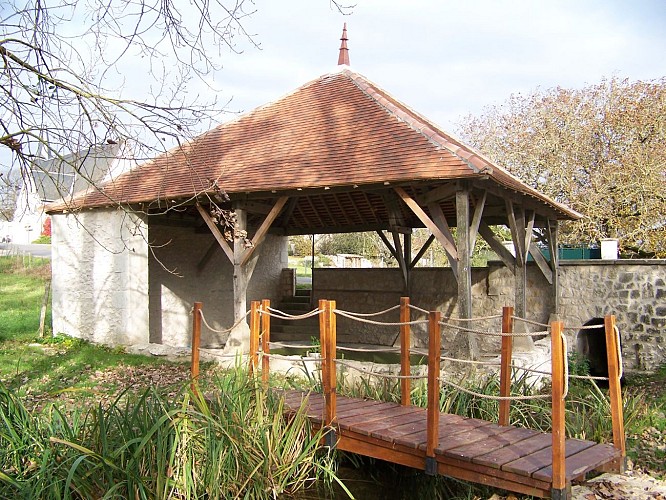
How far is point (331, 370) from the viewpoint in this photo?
487cm

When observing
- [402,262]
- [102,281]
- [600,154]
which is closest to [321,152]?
[402,262]

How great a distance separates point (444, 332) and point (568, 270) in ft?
7.95

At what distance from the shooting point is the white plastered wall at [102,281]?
9695mm

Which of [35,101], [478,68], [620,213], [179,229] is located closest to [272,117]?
[179,229]

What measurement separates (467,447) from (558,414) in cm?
77

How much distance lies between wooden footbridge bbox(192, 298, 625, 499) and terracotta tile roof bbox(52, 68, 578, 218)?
2.58 metres

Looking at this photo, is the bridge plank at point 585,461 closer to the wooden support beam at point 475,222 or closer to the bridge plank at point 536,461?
the bridge plank at point 536,461

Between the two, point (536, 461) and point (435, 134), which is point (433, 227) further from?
point (536, 461)

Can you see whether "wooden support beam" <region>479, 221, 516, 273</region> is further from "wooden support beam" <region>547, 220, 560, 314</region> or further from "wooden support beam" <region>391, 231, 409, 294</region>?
"wooden support beam" <region>391, 231, 409, 294</region>

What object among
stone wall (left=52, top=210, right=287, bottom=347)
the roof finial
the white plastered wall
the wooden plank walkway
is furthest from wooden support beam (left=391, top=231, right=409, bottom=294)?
the wooden plank walkway

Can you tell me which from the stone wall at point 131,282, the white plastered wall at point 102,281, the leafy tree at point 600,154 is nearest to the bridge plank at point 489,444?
the stone wall at point 131,282

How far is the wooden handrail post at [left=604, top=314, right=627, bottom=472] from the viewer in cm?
389

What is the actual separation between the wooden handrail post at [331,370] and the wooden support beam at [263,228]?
3.50 metres

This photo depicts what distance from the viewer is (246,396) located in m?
4.50
